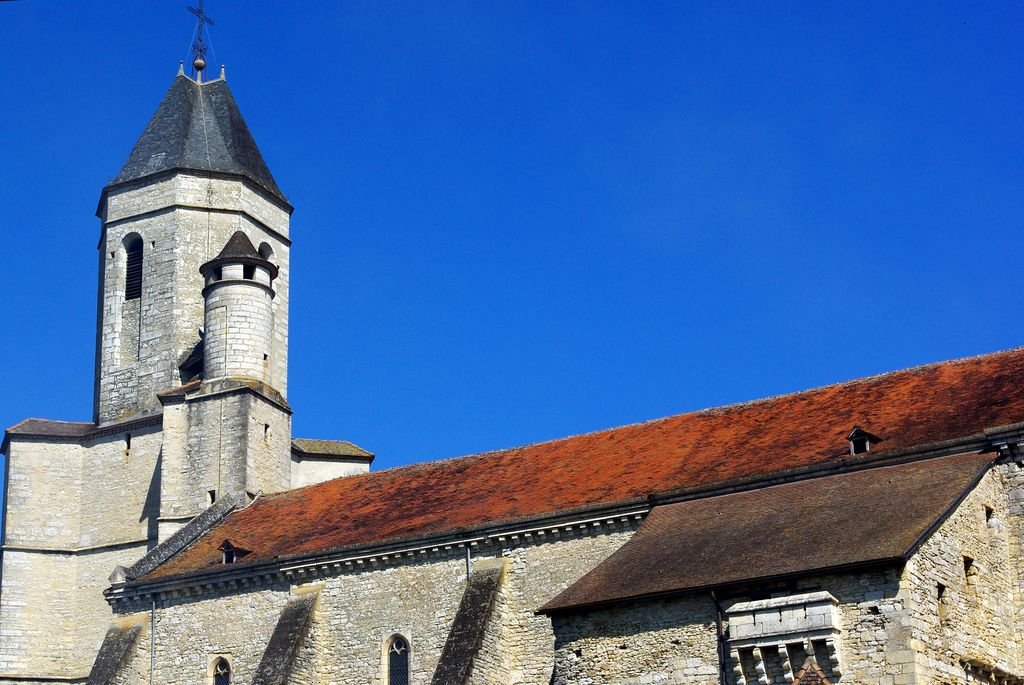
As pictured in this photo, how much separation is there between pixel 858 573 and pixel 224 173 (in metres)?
28.4

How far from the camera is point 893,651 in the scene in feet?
77.4

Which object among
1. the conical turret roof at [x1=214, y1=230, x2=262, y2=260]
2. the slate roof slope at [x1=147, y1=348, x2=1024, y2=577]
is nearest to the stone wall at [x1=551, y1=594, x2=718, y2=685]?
the slate roof slope at [x1=147, y1=348, x2=1024, y2=577]

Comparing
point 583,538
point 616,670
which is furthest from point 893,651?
point 583,538

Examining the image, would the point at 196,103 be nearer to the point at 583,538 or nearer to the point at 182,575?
the point at 182,575

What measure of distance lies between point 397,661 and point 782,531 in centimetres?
982

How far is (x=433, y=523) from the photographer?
34.3 meters

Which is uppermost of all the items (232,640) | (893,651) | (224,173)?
(224,173)

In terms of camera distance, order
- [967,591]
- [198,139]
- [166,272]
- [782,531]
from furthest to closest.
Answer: [198,139]
[166,272]
[782,531]
[967,591]

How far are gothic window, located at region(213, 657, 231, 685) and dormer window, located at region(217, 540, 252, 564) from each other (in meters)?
2.36

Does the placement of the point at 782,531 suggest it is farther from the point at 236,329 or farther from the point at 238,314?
the point at 238,314

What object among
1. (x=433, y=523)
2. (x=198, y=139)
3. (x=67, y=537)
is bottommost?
(x=433, y=523)

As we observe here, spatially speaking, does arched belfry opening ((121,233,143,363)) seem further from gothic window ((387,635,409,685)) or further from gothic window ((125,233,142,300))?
gothic window ((387,635,409,685))

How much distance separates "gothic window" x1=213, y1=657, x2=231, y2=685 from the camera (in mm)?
35156

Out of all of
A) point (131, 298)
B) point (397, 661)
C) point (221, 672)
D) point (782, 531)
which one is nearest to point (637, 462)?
point (397, 661)
